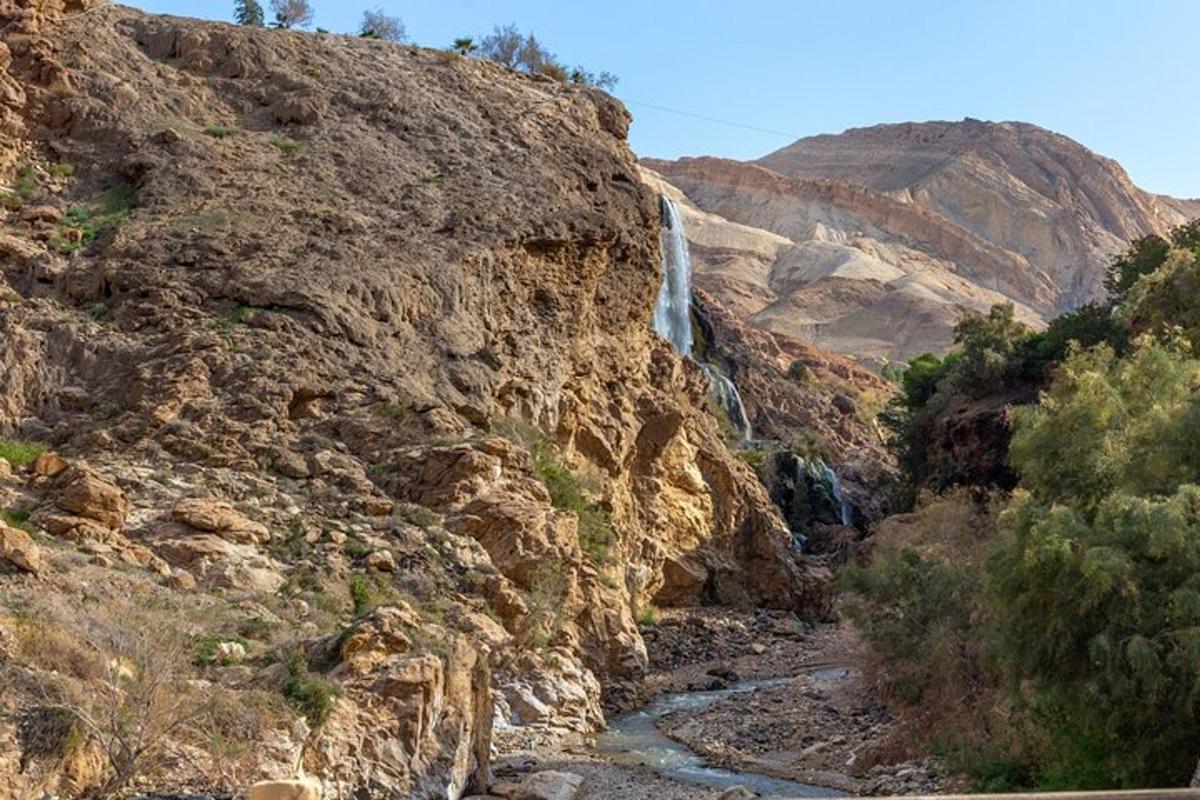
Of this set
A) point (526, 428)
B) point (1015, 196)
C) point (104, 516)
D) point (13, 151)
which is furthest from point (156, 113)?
point (1015, 196)

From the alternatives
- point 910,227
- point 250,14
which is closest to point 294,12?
point 250,14

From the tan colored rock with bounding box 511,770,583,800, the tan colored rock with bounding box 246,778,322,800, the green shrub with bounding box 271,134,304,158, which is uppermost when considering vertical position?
the green shrub with bounding box 271,134,304,158

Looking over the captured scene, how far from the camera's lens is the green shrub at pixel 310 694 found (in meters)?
14.6

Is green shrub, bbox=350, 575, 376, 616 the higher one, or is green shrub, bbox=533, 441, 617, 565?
green shrub, bbox=533, 441, 617, 565

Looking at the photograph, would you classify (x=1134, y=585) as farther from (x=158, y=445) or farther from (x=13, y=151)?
(x=13, y=151)

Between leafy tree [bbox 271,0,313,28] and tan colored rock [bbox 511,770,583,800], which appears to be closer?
tan colored rock [bbox 511,770,583,800]

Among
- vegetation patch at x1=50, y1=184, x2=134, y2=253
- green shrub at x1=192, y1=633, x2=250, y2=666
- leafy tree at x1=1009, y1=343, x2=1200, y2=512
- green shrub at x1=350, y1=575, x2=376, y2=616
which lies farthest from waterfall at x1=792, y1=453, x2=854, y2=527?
green shrub at x1=192, y1=633, x2=250, y2=666

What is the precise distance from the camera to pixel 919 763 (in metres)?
19.5

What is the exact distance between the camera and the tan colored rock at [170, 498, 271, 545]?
19156mm

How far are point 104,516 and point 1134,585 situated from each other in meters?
13.1

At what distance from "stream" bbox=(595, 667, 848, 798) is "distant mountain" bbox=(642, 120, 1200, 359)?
72089 millimetres

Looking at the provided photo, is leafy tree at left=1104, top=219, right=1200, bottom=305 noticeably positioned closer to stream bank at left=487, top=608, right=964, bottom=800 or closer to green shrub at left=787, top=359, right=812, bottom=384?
stream bank at left=487, top=608, right=964, bottom=800

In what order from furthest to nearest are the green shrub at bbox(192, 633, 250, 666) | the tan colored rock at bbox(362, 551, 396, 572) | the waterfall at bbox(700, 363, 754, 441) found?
the waterfall at bbox(700, 363, 754, 441) → the tan colored rock at bbox(362, 551, 396, 572) → the green shrub at bbox(192, 633, 250, 666)

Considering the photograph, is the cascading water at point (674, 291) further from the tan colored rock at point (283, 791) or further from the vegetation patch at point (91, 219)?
the tan colored rock at point (283, 791)
